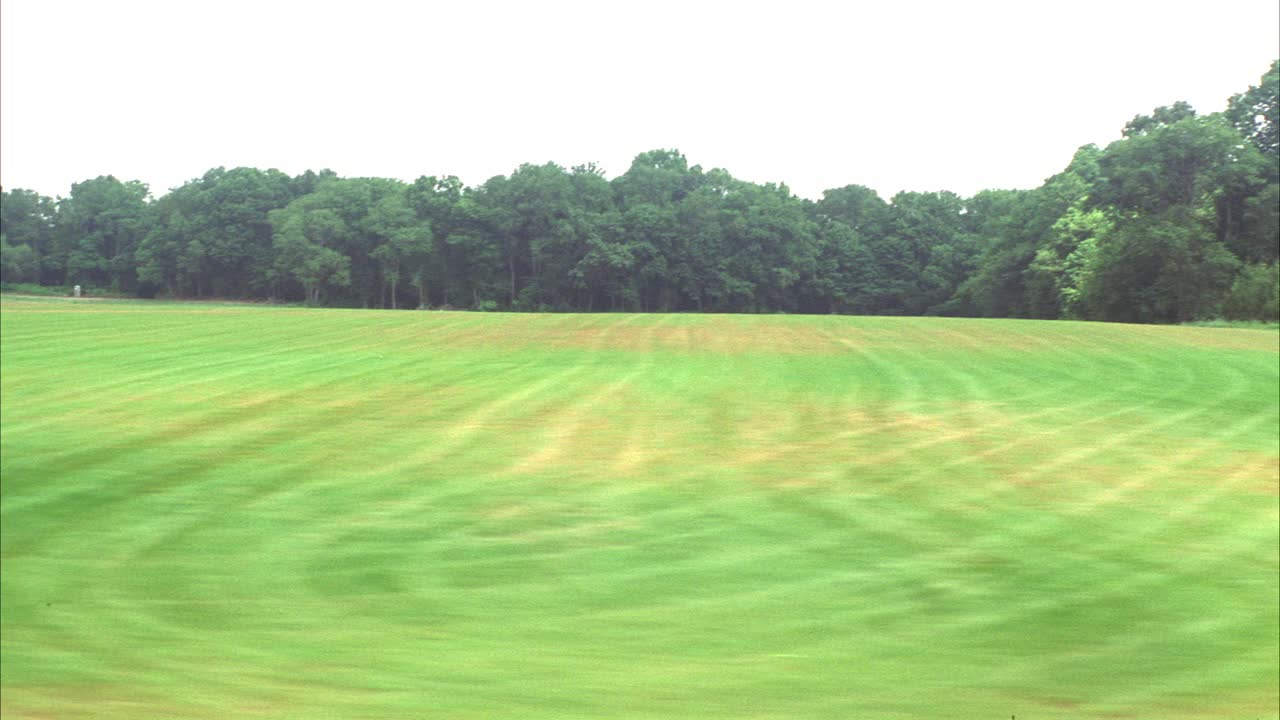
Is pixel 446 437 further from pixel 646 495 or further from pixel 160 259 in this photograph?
pixel 160 259

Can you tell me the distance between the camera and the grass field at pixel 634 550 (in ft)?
18.3

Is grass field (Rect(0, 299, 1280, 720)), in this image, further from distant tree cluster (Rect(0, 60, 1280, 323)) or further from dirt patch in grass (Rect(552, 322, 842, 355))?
distant tree cluster (Rect(0, 60, 1280, 323))

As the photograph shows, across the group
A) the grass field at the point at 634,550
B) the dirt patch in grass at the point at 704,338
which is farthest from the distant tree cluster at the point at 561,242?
the grass field at the point at 634,550

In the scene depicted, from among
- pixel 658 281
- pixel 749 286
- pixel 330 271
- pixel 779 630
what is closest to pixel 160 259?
pixel 330 271

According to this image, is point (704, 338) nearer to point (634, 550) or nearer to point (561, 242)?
point (634, 550)

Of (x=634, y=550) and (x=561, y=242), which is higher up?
(x=561, y=242)

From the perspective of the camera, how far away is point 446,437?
41.1 feet

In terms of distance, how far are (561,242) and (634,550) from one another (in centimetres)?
9316

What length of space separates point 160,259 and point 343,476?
357ft

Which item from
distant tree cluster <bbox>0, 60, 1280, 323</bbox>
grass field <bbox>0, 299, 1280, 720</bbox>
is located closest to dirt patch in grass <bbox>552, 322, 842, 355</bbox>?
grass field <bbox>0, 299, 1280, 720</bbox>

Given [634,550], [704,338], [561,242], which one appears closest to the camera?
[634,550]

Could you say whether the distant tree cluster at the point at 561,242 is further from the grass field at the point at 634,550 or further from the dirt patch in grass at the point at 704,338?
the grass field at the point at 634,550

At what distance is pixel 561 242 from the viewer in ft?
329

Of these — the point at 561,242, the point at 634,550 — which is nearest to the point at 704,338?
the point at 634,550
